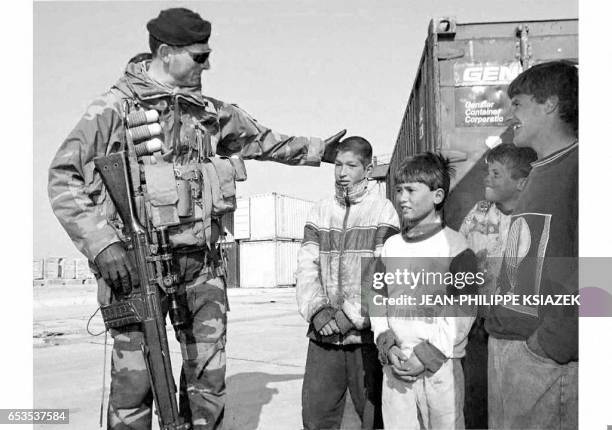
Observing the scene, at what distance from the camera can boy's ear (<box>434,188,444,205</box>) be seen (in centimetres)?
237

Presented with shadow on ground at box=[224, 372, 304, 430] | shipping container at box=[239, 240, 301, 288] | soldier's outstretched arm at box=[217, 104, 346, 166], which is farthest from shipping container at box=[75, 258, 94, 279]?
soldier's outstretched arm at box=[217, 104, 346, 166]

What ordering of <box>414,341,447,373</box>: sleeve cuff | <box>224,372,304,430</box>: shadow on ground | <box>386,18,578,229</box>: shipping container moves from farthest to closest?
<box>224,372,304,430</box>: shadow on ground, <box>386,18,578,229</box>: shipping container, <box>414,341,447,373</box>: sleeve cuff

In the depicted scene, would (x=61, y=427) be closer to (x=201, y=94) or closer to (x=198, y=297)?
(x=198, y=297)

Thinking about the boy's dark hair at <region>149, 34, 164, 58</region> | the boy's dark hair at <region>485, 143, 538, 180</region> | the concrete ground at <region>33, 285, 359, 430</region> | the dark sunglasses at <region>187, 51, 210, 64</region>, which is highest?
the boy's dark hair at <region>149, 34, 164, 58</region>

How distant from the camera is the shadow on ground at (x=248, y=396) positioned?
10.7 ft

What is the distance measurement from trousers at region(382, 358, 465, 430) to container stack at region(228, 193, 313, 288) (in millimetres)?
22541

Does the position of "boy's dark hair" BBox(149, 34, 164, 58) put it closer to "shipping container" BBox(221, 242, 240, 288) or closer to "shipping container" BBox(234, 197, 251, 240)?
"shipping container" BBox(221, 242, 240, 288)

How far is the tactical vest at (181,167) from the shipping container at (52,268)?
1200 inches

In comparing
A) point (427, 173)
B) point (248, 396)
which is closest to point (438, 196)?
point (427, 173)

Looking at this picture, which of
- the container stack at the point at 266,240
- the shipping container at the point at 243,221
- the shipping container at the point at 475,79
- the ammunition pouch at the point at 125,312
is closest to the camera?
the ammunition pouch at the point at 125,312

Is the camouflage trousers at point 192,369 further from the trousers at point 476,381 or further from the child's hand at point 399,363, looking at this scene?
the trousers at point 476,381

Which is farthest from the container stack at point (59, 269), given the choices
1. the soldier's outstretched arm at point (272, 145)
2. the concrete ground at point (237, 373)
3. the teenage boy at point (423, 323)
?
the teenage boy at point (423, 323)
